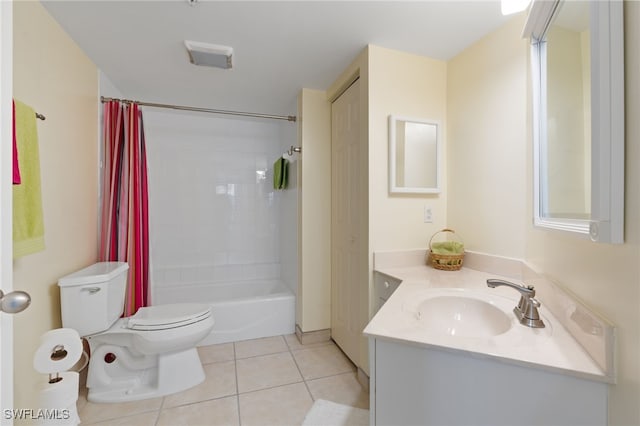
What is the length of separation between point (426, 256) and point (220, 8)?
1.86m

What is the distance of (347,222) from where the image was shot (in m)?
2.05

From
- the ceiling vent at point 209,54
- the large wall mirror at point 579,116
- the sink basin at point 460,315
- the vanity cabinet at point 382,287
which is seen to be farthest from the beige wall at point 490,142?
the ceiling vent at point 209,54

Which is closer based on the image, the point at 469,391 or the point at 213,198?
the point at 469,391

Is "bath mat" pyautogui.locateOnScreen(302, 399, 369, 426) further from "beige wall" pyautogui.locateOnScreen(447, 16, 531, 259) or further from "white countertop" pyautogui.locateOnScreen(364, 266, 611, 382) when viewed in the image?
"beige wall" pyautogui.locateOnScreen(447, 16, 531, 259)

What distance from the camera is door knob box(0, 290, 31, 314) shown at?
0.57 m

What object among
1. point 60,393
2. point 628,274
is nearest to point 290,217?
point 60,393

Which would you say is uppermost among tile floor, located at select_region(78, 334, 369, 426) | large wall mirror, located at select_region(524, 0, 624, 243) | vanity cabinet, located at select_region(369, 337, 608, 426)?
large wall mirror, located at select_region(524, 0, 624, 243)

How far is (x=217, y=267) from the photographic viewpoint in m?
3.13

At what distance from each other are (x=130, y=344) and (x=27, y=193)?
110 cm

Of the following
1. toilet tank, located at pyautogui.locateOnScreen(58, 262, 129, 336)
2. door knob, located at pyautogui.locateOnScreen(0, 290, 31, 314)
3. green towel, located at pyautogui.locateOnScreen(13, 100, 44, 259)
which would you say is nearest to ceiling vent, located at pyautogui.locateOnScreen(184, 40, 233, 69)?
green towel, located at pyautogui.locateOnScreen(13, 100, 44, 259)

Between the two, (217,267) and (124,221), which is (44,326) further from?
(217,267)

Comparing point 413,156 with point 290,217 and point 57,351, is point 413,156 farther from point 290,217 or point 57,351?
point 57,351

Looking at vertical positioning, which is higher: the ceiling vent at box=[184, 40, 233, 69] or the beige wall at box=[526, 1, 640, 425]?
the ceiling vent at box=[184, 40, 233, 69]

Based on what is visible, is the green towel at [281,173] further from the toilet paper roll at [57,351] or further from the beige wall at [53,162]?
the toilet paper roll at [57,351]
